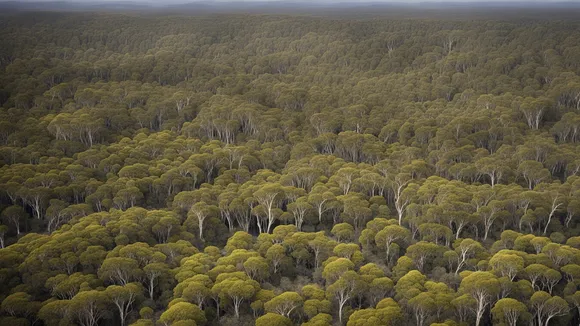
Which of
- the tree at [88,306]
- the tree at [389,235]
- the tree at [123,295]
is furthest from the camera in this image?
the tree at [389,235]

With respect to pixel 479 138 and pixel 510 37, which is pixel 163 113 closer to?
pixel 479 138

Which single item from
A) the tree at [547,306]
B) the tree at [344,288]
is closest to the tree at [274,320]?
the tree at [344,288]

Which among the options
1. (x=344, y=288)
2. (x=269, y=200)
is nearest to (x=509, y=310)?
(x=344, y=288)

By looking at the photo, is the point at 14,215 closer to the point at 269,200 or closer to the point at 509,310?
the point at 269,200

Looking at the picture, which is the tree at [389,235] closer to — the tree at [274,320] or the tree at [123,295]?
the tree at [274,320]

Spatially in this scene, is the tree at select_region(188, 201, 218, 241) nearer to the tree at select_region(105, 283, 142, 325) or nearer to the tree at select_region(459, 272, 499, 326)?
the tree at select_region(105, 283, 142, 325)

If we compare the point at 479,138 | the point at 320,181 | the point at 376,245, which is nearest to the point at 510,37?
the point at 479,138

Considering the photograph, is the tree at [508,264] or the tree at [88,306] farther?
the tree at [508,264]

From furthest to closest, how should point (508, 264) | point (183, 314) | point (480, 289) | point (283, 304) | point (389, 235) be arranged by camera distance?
point (389, 235) → point (508, 264) → point (480, 289) → point (283, 304) → point (183, 314)
